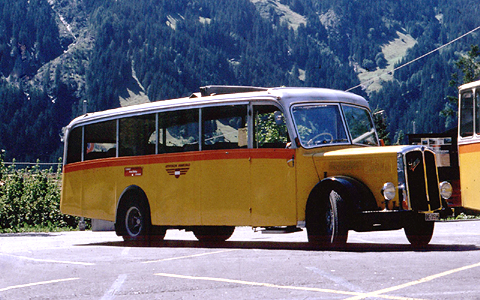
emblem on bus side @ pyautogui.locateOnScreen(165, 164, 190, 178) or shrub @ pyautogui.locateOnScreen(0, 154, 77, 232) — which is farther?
shrub @ pyautogui.locateOnScreen(0, 154, 77, 232)

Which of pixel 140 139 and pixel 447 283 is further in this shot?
pixel 140 139

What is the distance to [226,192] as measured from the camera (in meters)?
13.1

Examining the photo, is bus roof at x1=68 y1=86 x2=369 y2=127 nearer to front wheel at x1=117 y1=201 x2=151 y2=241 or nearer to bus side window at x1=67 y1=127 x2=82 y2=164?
front wheel at x1=117 y1=201 x2=151 y2=241

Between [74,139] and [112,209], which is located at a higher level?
[74,139]

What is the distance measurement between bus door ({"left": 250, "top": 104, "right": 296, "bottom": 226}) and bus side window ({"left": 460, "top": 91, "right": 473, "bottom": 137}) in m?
4.93

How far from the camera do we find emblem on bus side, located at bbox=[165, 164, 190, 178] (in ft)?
45.5

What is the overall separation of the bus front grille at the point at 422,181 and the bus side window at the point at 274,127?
7.43ft

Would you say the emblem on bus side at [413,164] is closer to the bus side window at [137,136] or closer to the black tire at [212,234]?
the black tire at [212,234]

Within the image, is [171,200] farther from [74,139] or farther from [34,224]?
[34,224]

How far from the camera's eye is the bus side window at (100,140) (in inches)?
622

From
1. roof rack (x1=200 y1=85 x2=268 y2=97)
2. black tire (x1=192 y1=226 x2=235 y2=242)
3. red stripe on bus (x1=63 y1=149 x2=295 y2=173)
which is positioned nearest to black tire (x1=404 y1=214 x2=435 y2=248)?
red stripe on bus (x1=63 y1=149 x2=295 y2=173)

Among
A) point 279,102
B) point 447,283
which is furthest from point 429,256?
point 279,102

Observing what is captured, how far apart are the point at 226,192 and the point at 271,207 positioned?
1064mm

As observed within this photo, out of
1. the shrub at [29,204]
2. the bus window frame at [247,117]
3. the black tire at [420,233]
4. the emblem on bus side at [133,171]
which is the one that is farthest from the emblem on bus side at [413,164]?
the shrub at [29,204]
